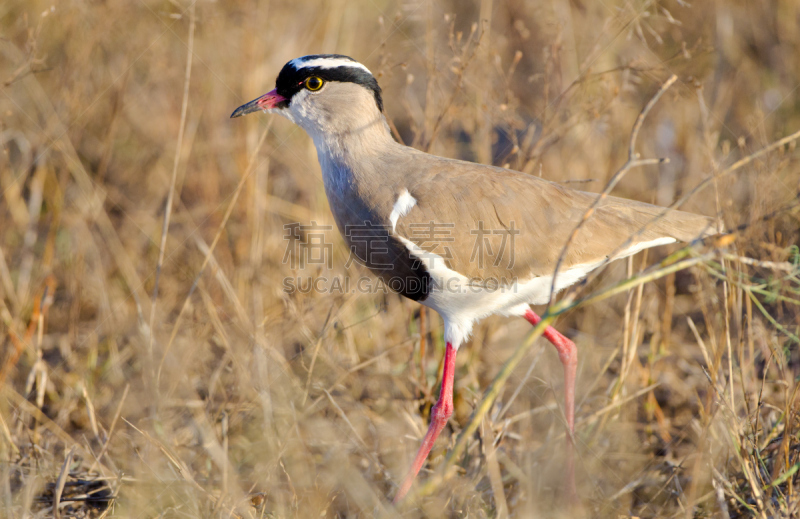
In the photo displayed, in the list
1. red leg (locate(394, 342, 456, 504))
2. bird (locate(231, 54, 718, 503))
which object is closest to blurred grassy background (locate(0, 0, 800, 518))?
red leg (locate(394, 342, 456, 504))

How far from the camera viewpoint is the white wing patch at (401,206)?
2.83 metres

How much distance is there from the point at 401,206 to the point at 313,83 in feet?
2.70

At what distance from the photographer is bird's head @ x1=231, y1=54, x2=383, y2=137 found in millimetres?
3133

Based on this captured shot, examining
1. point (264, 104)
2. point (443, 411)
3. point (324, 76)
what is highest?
point (324, 76)

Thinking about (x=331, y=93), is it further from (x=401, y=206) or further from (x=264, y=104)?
(x=401, y=206)

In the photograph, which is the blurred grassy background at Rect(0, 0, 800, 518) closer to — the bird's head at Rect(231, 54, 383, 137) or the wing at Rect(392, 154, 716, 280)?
the bird's head at Rect(231, 54, 383, 137)

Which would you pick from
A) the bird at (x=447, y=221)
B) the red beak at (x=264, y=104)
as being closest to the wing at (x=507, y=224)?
the bird at (x=447, y=221)

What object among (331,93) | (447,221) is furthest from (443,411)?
(331,93)

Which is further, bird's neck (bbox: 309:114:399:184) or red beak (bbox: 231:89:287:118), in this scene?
red beak (bbox: 231:89:287:118)

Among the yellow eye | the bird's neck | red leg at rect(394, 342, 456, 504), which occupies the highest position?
the yellow eye

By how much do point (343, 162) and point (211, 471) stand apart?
1553 millimetres

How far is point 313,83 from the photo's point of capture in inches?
125

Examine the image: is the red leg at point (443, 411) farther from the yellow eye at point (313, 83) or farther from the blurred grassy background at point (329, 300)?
the yellow eye at point (313, 83)

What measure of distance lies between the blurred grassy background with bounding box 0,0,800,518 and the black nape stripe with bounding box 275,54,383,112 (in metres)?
0.13
